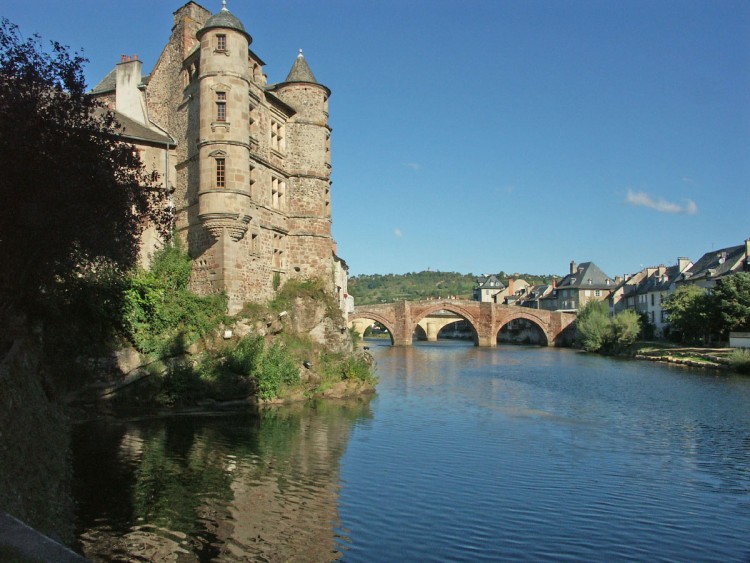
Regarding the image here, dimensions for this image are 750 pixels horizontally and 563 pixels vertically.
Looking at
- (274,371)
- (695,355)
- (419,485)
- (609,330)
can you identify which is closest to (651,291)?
(609,330)

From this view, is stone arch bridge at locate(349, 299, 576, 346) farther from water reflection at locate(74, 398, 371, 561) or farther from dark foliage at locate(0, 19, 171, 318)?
dark foliage at locate(0, 19, 171, 318)

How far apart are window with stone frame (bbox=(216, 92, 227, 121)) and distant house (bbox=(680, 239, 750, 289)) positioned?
177 feet

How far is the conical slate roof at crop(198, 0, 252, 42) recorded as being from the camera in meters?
28.9

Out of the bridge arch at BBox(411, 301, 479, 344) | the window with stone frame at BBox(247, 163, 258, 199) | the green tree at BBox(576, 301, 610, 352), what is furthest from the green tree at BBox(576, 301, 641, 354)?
the window with stone frame at BBox(247, 163, 258, 199)

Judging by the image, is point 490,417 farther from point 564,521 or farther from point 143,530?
point 143,530

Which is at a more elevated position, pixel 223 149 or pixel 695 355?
pixel 223 149

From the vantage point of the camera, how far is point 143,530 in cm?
1232

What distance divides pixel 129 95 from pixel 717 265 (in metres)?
66.1

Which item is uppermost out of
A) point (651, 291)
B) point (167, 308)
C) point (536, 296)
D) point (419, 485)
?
point (536, 296)

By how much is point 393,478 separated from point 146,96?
25.8 m

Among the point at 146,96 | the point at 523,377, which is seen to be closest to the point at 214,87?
the point at 146,96

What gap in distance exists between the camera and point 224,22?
95.0ft

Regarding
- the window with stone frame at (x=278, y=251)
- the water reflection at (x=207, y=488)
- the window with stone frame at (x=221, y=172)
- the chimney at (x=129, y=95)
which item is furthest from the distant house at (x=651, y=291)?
the water reflection at (x=207, y=488)

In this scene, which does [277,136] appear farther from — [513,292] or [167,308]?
[513,292]
